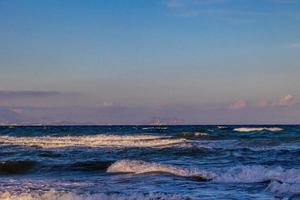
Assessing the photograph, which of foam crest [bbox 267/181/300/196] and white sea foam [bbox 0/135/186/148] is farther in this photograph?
white sea foam [bbox 0/135/186/148]

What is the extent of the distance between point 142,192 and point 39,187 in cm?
339

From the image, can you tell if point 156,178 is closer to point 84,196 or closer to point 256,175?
point 256,175

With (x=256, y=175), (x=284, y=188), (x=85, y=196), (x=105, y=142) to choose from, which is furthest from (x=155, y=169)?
(x=105, y=142)

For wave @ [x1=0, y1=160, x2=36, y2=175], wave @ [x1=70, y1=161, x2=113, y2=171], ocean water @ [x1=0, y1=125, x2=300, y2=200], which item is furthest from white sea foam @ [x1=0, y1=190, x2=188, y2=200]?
wave @ [x1=0, y1=160, x2=36, y2=175]

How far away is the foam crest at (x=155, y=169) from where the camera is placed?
19795mm

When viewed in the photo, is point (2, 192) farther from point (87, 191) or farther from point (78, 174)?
point (78, 174)

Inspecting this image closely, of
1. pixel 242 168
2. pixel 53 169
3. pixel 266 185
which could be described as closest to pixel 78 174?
pixel 53 169

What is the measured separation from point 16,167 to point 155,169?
7.54 metres

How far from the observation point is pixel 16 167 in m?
25.9

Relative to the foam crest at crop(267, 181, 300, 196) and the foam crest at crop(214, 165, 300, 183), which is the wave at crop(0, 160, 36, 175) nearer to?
the foam crest at crop(214, 165, 300, 183)

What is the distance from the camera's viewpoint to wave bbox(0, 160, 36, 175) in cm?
2477

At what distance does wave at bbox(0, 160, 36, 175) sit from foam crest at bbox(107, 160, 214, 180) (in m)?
4.21

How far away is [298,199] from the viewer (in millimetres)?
13766

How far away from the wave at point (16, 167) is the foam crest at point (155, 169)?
13.8 feet
